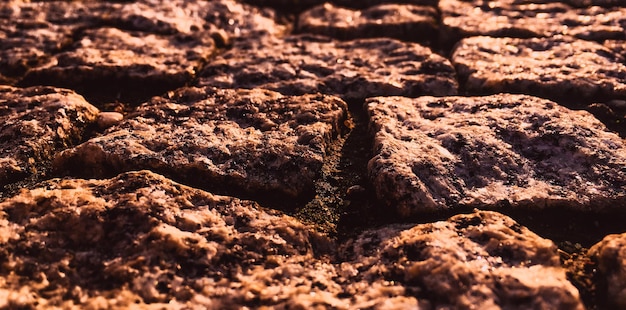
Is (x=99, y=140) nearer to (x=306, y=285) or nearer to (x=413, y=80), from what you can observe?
(x=306, y=285)

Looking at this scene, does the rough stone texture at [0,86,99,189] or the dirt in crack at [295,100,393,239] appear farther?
the rough stone texture at [0,86,99,189]

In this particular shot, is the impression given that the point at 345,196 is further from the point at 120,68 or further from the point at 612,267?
the point at 120,68

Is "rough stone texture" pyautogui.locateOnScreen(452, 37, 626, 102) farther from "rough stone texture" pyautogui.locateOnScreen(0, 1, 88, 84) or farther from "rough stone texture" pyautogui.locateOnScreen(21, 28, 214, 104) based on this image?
"rough stone texture" pyautogui.locateOnScreen(0, 1, 88, 84)

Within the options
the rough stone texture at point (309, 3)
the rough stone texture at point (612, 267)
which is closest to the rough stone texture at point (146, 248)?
the rough stone texture at point (612, 267)

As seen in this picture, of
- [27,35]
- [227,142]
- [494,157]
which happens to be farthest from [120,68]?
[494,157]

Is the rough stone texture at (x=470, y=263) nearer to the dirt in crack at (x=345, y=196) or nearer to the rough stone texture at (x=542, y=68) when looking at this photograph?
the dirt in crack at (x=345, y=196)

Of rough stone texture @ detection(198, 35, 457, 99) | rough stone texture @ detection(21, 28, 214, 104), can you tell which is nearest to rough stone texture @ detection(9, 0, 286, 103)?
rough stone texture @ detection(21, 28, 214, 104)
